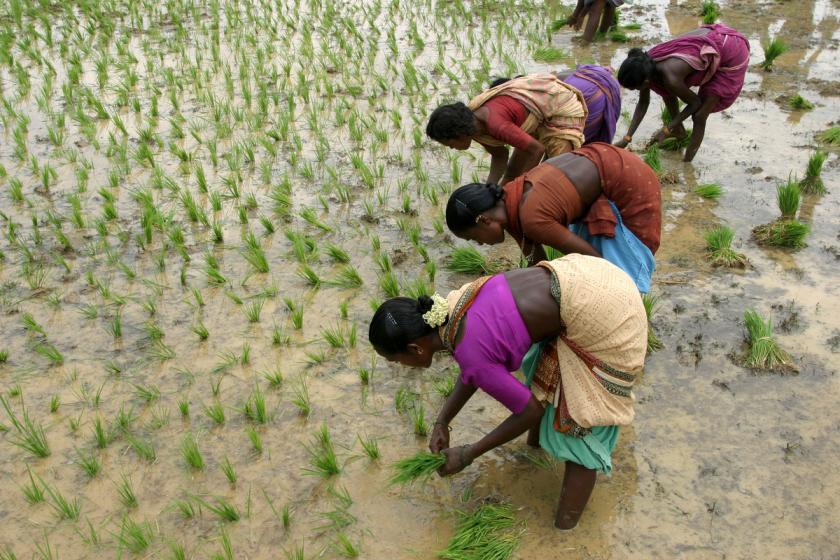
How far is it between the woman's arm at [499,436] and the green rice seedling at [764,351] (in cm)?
128

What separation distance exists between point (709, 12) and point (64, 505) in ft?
24.6

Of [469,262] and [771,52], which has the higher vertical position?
[771,52]

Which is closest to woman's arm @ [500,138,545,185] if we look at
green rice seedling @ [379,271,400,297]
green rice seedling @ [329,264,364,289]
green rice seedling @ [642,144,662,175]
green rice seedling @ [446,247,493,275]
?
green rice seedling @ [446,247,493,275]

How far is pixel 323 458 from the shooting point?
104 inches

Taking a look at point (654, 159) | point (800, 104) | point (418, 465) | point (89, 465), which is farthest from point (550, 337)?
point (800, 104)

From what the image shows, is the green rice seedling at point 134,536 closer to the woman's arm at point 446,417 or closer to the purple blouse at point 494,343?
the woman's arm at point 446,417

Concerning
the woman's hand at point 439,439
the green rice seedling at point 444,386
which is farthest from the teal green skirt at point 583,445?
the green rice seedling at point 444,386

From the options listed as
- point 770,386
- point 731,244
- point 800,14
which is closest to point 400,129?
point 731,244

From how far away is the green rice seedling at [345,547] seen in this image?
233 centimetres

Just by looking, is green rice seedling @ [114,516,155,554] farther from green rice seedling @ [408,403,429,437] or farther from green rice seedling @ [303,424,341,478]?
green rice seedling @ [408,403,429,437]

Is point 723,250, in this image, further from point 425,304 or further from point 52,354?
point 52,354

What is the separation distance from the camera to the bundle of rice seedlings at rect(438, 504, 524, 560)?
229 centimetres

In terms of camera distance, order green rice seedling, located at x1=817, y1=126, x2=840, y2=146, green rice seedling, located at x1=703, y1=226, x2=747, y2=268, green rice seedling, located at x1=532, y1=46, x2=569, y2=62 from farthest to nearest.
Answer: green rice seedling, located at x1=532, y1=46, x2=569, y2=62 < green rice seedling, located at x1=817, y1=126, x2=840, y2=146 < green rice seedling, located at x1=703, y1=226, x2=747, y2=268

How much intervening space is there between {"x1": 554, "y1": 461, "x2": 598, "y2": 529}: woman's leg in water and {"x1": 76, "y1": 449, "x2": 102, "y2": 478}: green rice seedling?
1.71m
